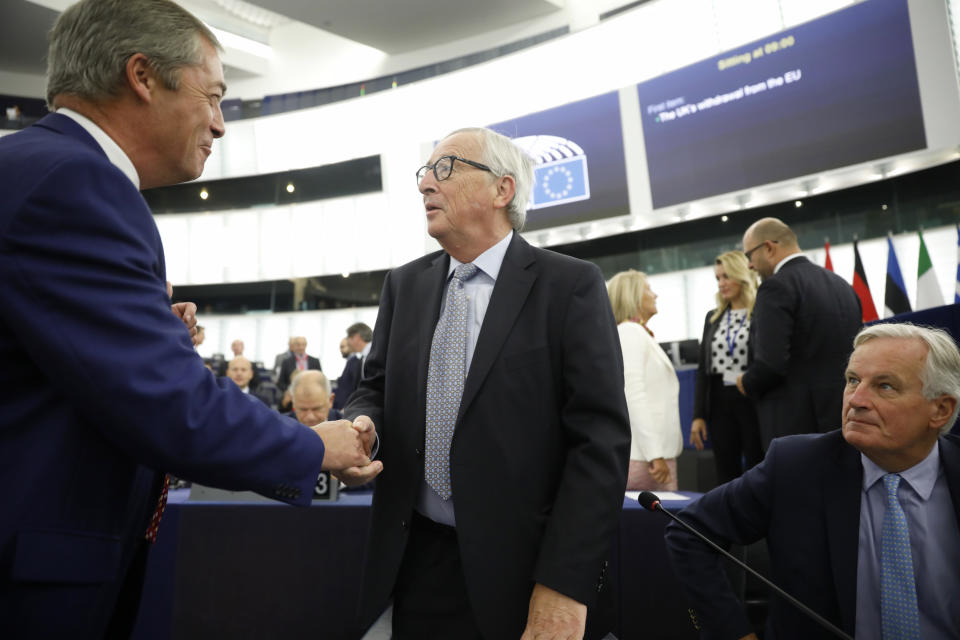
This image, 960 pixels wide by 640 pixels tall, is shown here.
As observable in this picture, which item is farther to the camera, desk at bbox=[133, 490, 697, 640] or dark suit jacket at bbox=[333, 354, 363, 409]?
dark suit jacket at bbox=[333, 354, 363, 409]

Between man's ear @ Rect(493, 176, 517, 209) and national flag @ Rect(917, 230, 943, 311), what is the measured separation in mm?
5946

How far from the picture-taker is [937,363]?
172 centimetres

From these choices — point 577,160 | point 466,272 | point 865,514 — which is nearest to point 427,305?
point 466,272

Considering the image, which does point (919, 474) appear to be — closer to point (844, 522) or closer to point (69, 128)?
point (844, 522)

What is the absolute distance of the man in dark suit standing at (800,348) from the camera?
3.41 m

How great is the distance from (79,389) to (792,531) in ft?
5.10

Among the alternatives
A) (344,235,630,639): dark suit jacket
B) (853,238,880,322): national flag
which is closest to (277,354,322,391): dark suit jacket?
(853,238,880,322): national flag

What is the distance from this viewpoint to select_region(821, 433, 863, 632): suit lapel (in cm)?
154

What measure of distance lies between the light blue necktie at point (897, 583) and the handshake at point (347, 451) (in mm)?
1154

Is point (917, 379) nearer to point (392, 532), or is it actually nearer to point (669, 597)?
point (669, 597)

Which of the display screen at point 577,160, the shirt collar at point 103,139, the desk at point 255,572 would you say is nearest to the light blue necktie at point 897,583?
the desk at point 255,572

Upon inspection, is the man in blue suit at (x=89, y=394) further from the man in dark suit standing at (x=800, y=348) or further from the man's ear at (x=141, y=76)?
the man in dark suit standing at (x=800, y=348)

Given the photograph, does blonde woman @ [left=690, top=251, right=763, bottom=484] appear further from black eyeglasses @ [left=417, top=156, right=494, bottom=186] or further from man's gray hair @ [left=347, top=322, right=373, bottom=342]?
man's gray hair @ [left=347, top=322, right=373, bottom=342]

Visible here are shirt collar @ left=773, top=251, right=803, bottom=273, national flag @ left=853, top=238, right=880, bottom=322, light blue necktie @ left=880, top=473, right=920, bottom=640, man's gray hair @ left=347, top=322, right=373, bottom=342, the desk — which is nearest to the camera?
light blue necktie @ left=880, top=473, right=920, bottom=640
